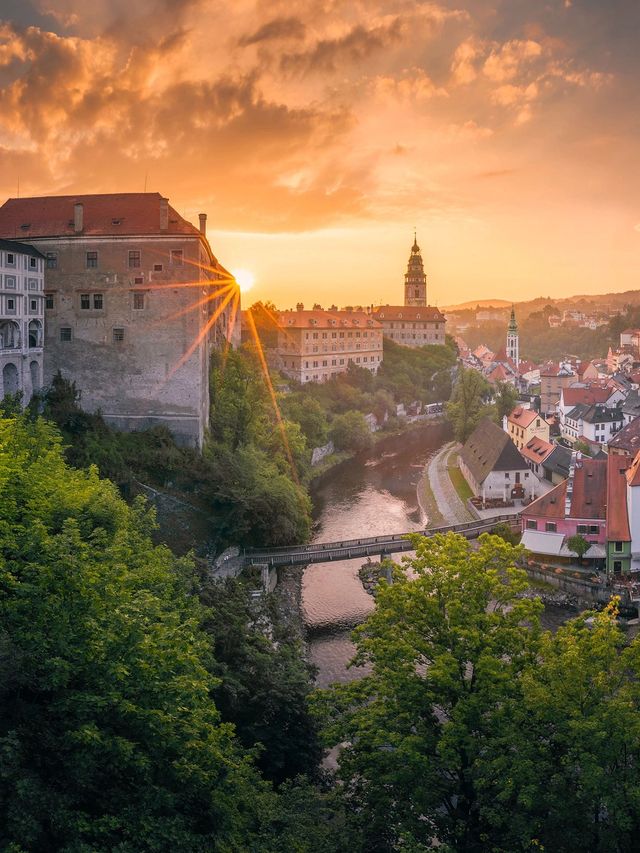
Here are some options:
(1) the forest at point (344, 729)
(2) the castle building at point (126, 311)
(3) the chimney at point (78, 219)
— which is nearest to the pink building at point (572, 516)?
(2) the castle building at point (126, 311)

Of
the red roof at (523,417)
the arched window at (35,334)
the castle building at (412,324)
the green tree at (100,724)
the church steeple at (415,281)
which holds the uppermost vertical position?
the church steeple at (415,281)

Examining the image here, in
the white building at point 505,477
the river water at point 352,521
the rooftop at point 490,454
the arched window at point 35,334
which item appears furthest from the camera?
the rooftop at point 490,454

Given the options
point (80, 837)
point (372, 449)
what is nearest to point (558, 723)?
point (80, 837)

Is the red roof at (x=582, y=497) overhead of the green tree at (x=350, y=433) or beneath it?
beneath

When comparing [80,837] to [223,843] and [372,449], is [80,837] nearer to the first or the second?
[223,843]

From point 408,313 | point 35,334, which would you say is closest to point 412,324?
point 408,313

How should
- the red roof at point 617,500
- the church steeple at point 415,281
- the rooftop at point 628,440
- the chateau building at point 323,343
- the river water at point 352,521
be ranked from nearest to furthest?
1. the river water at point 352,521
2. the red roof at point 617,500
3. the rooftop at point 628,440
4. the chateau building at point 323,343
5. the church steeple at point 415,281

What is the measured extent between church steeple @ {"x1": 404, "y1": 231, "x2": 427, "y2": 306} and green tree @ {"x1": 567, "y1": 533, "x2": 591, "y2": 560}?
8389cm

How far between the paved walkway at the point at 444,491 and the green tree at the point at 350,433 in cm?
535

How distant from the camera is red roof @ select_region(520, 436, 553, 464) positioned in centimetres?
3702

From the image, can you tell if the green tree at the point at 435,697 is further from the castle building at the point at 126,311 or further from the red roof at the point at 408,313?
the red roof at the point at 408,313

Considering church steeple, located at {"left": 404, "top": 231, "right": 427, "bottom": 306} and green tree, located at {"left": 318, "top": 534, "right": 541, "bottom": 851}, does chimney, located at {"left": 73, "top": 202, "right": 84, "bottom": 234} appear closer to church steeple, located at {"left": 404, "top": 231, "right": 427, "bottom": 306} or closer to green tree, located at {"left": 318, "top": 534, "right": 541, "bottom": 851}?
green tree, located at {"left": 318, "top": 534, "right": 541, "bottom": 851}

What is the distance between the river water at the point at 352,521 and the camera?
22.1 meters

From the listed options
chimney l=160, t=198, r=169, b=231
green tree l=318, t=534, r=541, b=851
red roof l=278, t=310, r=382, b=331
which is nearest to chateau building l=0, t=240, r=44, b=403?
chimney l=160, t=198, r=169, b=231
